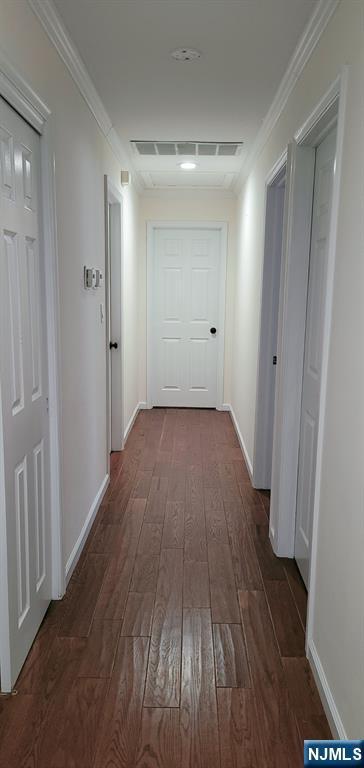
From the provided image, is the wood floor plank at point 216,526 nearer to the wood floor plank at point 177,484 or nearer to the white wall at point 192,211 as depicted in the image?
the wood floor plank at point 177,484

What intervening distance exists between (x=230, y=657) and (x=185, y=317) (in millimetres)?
4409

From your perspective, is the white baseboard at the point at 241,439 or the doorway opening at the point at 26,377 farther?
the white baseboard at the point at 241,439

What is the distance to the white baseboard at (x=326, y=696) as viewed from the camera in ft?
5.34

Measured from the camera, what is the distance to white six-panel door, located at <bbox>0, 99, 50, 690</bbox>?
172 centimetres

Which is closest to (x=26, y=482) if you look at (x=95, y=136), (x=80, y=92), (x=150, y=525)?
(x=150, y=525)

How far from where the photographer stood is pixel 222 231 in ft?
19.3

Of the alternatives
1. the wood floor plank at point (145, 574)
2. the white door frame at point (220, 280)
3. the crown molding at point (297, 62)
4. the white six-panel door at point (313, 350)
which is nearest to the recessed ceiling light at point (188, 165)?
the crown molding at point (297, 62)

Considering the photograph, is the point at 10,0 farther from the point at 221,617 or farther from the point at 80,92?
the point at 221,617

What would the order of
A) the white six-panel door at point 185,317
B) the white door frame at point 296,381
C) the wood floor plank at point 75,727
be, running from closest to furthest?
the wood floor plank at point 75,727, the white door frame at point 296,381, the white six-panel door at point 185,317

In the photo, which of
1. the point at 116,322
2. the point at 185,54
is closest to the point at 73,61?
the point at 185,54

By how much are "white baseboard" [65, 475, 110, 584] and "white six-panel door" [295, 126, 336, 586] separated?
43.5 inches

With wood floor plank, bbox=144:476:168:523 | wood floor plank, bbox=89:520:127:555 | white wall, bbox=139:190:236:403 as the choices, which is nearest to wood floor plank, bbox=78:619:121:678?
wood floor plank, bbox=89:520:127:555

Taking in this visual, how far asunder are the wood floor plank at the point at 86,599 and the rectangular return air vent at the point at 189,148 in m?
2.84

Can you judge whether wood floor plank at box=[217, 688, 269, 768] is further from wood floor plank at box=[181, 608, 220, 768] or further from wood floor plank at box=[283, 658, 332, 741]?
wood floor plank at box=[283, 658, 332, 741]
